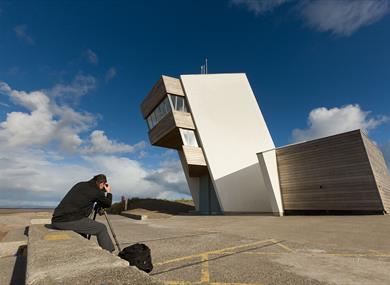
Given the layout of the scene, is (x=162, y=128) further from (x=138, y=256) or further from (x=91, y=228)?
(x=138, y=256)

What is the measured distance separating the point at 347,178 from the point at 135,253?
15928 millimetres

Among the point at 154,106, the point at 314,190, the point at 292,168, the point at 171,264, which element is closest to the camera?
the point at 171,264

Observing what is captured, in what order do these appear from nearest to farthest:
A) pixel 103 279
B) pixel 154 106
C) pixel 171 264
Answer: pixel 103 279 < pixel 171 264 < pixel 154 106

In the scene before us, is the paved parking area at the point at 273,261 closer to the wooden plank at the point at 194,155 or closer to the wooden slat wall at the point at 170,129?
the wooden plank at the point at 194,155

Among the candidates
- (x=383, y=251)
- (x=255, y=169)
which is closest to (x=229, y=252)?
(x=383, y=251)

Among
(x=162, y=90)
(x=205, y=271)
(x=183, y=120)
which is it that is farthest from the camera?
(x=162, y=90)

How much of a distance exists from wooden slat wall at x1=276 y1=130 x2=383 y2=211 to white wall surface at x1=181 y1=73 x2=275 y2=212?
3.80m

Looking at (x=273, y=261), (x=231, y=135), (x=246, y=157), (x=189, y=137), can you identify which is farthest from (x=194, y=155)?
(x=273, y=261)

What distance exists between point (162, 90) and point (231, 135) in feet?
24.9

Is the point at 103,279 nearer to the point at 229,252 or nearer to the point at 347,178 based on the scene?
the point at 229,252

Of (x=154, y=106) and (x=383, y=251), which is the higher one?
(x=154, y=106)

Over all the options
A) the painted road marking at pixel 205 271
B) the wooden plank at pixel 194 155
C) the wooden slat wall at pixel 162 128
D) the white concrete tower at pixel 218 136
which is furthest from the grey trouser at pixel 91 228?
the wooden slat wall at pixel 162 128

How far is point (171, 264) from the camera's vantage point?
5.03 m

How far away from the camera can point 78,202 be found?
4.82 meters
